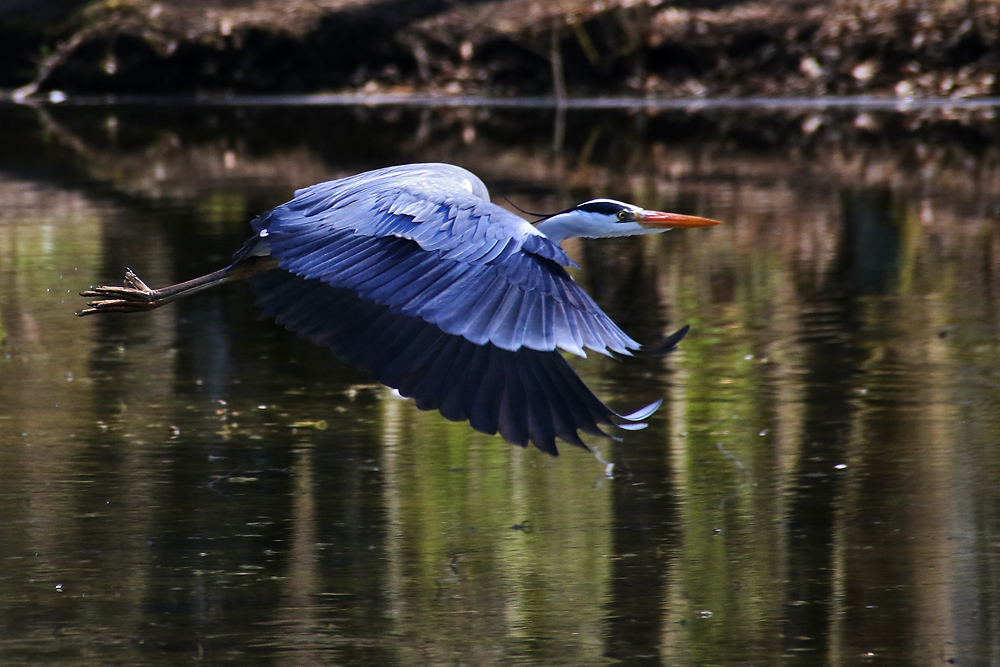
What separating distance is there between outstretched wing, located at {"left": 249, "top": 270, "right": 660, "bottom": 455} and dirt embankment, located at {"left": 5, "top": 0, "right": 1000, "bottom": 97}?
13946 mm

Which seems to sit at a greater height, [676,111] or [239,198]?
[676,111]

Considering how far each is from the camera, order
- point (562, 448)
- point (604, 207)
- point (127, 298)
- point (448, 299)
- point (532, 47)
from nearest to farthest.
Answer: point (448, 299) → point (604, 207) → point (127, 298) → point (562, 448) → point (532, 47)

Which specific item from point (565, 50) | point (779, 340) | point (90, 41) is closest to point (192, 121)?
point (90, 41)

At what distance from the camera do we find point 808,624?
4.30m

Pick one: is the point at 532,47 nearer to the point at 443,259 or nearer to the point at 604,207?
the point at 604,207

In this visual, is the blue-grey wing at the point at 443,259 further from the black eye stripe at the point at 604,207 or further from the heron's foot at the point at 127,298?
the heron's foot at the point at 127,298

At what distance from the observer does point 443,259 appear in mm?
4371

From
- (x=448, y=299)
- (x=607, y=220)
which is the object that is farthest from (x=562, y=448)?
(x=448, y=299)

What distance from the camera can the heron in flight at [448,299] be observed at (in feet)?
13.3

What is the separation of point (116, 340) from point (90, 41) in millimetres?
13135

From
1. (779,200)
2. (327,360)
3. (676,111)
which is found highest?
(676,111)

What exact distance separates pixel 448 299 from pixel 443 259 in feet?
0.67

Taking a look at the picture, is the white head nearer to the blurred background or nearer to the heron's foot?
the blurred background

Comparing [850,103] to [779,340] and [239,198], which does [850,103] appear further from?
[779,340]
